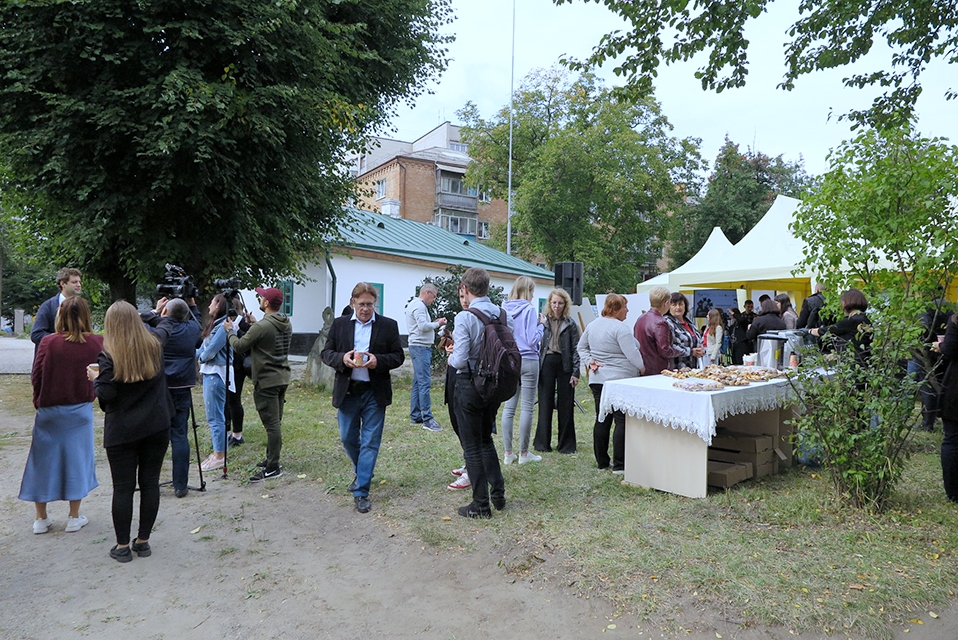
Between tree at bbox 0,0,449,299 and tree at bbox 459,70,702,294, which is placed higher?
tree at bbox 459,70,702,294

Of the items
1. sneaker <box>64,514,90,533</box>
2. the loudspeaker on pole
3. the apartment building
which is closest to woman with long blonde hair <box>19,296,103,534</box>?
sneaker <box>64,514,90,533</box>

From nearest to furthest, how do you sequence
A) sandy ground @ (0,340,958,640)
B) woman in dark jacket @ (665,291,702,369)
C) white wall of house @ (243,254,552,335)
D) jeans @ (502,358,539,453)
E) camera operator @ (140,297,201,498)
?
sandy ground @ (0,340,958,640)
camera operator @ (140,297,201,498)
jeans @ (502,358,539,453)
woman in dark jacket @ (665,291,702,369)
white wall of house @ (243,254,552,335)

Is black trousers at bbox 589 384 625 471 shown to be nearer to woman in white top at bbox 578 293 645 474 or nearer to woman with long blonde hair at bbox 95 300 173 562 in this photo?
woman in white top at bbox 578 293 645 474

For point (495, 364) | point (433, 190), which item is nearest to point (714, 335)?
point (495, 364)

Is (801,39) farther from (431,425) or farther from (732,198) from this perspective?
(732,198)

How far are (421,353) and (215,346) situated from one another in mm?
3798

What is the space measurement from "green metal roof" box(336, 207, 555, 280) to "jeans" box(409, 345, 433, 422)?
11.1m

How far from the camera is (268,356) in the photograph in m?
6.60

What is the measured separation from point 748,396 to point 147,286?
12.1 m

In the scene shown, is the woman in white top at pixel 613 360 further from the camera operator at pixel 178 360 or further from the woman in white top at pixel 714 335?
the woman in white top at pixel 714 335

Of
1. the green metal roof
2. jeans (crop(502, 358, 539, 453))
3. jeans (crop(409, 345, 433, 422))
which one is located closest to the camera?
jeans (crop(502, 358, 539, 453))

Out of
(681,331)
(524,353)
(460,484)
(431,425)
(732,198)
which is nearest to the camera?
(460,484)

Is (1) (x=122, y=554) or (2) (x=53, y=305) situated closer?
(1) (x=122, y=554)

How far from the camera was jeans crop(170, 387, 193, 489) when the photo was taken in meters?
5.99
